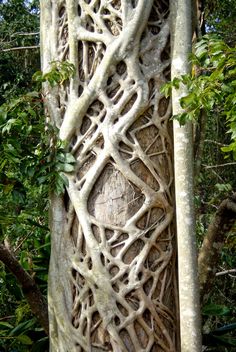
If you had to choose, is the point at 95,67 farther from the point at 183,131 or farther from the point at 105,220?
the point at 105,220

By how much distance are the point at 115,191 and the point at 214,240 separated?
43 centimetres

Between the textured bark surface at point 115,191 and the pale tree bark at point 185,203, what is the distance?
0.29 ft

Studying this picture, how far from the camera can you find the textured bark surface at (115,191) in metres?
1.96

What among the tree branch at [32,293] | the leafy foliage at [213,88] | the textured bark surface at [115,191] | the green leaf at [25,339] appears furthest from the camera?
the green leaf at [25,339]

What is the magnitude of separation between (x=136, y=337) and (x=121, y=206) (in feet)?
1.49

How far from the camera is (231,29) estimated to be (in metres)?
4.61

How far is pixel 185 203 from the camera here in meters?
1.98

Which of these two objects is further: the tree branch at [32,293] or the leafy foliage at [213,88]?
the tree branch at [32,293]

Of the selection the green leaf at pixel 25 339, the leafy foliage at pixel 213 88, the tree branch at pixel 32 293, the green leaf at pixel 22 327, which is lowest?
the green leaf at pixel 22 327

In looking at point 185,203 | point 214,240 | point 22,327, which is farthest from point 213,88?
point 22,327

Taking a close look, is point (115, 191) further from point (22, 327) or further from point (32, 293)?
point (22, 327)

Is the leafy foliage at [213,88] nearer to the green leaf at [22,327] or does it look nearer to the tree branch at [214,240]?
the tree branch at [214,240]

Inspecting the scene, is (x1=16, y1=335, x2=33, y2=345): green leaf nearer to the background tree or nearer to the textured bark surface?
the background tree

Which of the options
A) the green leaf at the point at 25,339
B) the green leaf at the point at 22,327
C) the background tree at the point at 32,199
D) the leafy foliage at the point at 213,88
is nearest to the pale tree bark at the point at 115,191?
the background tree at the point at 32,199
